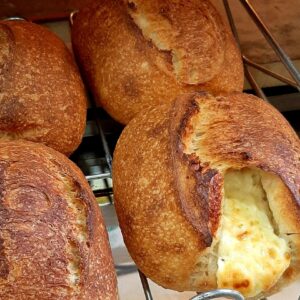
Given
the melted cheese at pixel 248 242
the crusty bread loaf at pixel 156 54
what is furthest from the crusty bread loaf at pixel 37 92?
the melted cheese at pixel 248 242

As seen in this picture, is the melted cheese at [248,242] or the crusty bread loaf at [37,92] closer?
the melted cheese at [248,242]

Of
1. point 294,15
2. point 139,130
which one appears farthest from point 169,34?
point 294,15

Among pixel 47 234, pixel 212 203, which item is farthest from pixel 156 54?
pixel 47 234

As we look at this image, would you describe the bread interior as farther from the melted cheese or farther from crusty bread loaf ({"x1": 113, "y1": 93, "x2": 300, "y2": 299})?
the melted cheese

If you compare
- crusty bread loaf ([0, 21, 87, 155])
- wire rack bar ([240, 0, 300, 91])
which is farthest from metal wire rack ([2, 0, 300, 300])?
crusty bread loaf ([0, 21, 87, 155])

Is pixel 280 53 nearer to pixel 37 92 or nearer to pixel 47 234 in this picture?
pixel 37 92

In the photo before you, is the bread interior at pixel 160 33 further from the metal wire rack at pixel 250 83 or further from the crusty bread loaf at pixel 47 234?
the crusty bread loaf at pixel 47 234

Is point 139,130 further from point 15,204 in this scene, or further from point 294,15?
point 294,15
